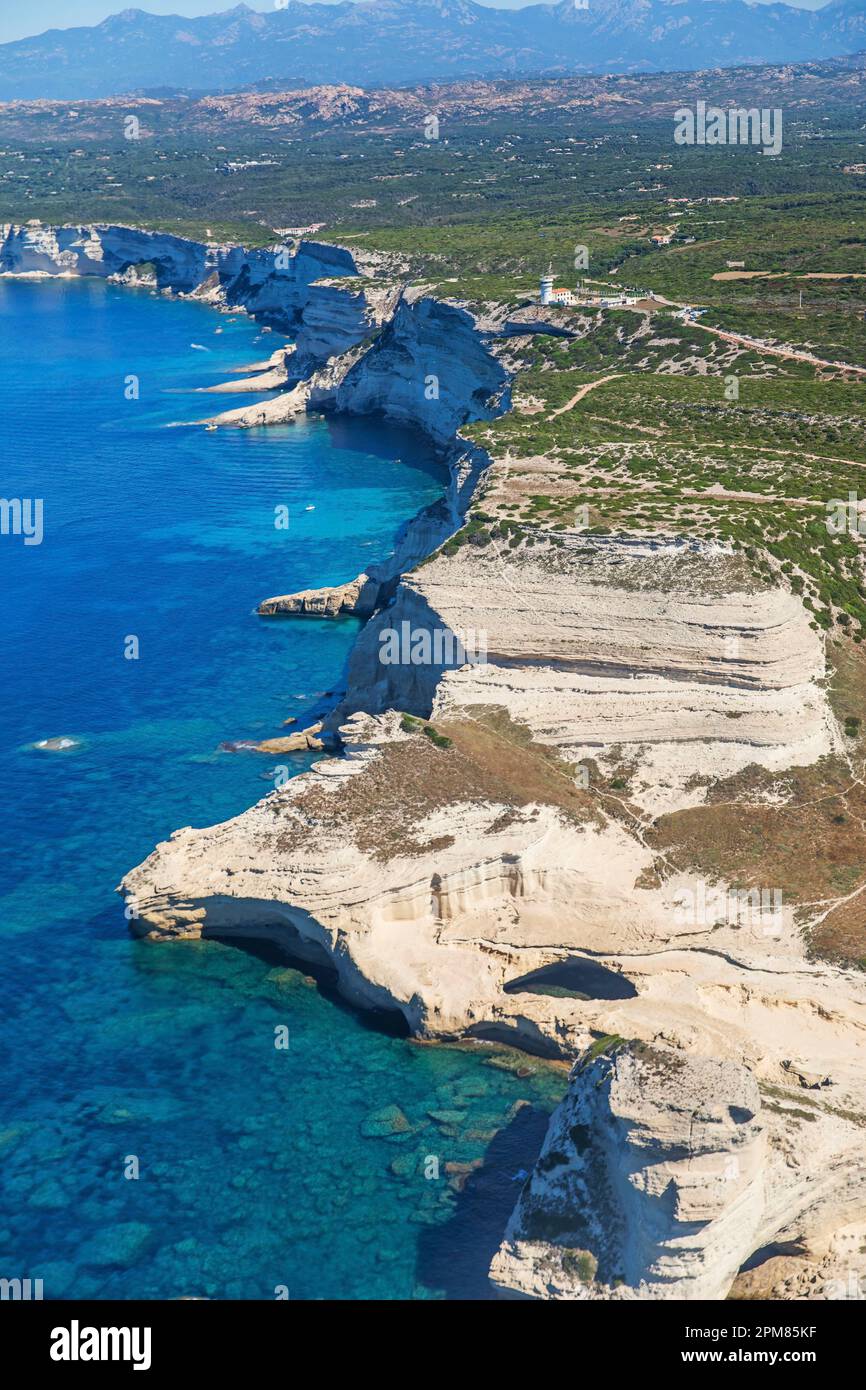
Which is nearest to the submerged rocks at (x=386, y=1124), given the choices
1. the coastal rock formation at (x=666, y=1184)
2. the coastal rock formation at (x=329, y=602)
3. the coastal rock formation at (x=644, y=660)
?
the coastal rock formation at (x=666, y=1184)

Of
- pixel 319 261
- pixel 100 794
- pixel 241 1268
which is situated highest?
pixel 319 261

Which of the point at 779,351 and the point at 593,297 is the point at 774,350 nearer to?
the point at 779,351

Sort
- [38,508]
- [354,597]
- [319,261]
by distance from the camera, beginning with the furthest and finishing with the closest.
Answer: [319,261] < [38,508] < [354,597]

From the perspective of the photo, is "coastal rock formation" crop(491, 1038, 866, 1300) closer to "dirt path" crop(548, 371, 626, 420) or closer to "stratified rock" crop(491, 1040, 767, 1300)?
"stratified rock" crop(491, 1040, 767, 1300)

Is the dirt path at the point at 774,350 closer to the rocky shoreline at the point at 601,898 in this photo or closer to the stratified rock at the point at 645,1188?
the rocky shoreline at the point at 601,898

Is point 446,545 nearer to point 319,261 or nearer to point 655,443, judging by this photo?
point 655,443

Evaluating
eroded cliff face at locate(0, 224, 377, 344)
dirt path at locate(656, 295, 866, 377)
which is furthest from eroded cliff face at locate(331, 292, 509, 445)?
dirt path at locate(656, 295, 866, 377)
